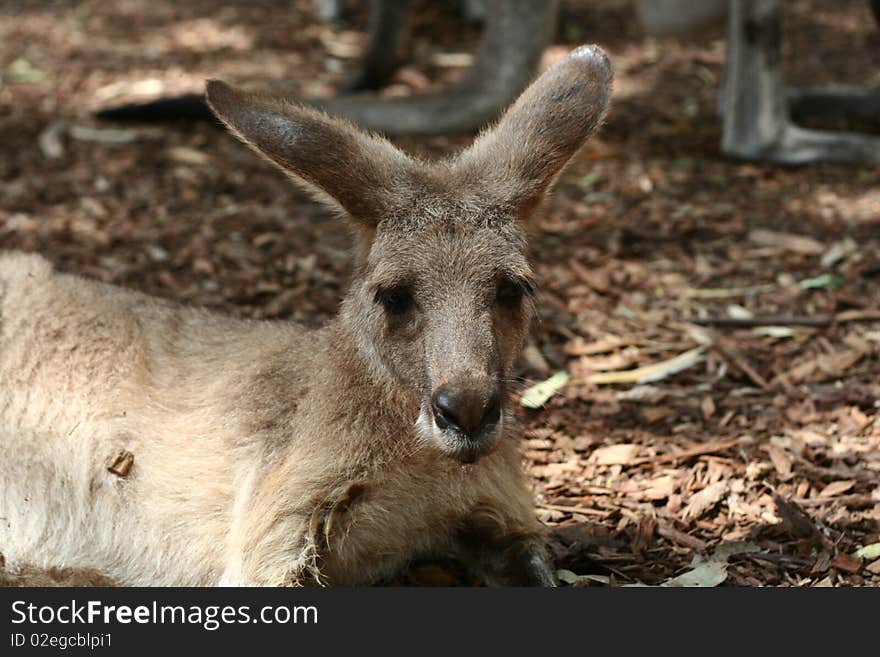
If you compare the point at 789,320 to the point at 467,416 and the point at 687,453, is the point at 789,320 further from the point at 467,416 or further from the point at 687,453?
the point at 467,416

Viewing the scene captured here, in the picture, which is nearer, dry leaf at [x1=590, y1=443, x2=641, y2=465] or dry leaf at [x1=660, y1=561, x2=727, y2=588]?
dry leaf at [x1=660, y1=561, x2=727, y2=588]

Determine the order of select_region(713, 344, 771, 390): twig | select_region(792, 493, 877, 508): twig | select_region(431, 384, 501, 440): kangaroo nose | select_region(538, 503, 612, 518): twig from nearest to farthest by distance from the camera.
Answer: select_region(431, 384, 501, 440): kangaroo nose < select_region(792, 493, 877, 508): twig < select_region(538, 503, 612, 518): twig < select_region(713, 344, 771, 390): twig

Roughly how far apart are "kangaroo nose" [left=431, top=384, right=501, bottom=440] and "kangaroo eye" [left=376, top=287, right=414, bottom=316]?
0.35 meters

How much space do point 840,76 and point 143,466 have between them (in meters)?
6.94

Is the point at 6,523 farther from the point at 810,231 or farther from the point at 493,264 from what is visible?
the point at 810,231

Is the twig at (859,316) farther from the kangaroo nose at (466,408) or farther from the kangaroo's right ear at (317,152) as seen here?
the kangaroo nose at (466,408)

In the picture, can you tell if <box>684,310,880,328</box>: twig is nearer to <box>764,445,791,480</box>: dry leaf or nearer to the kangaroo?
<box>764,445,791,480</box>: dry leaf

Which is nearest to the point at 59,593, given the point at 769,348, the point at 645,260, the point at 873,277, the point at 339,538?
the point at 339,538

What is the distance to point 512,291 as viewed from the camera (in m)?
3.34

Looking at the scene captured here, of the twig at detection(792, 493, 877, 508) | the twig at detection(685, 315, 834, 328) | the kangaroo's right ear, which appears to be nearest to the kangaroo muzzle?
the kangaroo's right ear

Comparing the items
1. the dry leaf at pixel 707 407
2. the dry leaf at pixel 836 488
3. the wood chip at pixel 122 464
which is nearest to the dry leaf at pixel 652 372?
the dry leaf at pixel 707 407

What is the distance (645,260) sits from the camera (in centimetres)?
605

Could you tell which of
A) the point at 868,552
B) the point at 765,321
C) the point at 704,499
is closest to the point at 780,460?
the point at 704,499

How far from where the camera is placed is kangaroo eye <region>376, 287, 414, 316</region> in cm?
327
